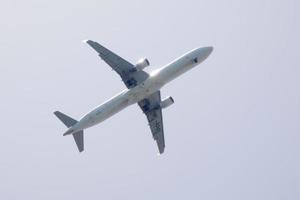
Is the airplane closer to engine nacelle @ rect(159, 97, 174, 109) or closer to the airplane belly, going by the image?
the airplane belly

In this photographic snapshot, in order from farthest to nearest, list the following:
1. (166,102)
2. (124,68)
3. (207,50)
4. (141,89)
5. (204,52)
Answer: (166,102) < (124,68) < (207,50) < (204,52) < (141,89)

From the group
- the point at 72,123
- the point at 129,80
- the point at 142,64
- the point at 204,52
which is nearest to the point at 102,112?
the point at 72,123

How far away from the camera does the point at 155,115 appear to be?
126m

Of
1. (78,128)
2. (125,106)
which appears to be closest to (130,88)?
(125,106)

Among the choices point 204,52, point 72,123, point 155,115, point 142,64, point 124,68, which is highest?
point 124,68

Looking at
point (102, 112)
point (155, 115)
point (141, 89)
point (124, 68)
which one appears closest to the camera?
point (102, 112)

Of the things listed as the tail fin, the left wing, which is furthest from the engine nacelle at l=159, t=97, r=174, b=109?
the tail fin

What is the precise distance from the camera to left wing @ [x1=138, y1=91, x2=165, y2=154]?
12425 cm

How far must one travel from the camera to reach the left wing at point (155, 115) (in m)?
124

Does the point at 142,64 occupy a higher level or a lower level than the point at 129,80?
higher

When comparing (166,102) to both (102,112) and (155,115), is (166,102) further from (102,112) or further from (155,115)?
(102,112)

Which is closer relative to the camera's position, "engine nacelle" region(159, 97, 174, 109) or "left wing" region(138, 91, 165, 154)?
"engine nacelle" region(159, 97, 174, 109)

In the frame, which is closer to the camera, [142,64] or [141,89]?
[141,89]

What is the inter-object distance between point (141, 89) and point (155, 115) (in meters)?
11.9
